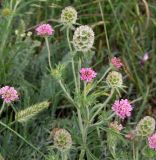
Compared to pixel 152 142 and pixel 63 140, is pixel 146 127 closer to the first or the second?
pixel 152 142

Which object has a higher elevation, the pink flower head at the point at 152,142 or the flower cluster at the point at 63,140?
the flower cluster at the point at 63,140

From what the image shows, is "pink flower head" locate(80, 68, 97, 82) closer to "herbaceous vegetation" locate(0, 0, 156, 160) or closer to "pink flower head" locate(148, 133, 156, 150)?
"herbaceous vegetation" locate(0, 0, 156, 160)

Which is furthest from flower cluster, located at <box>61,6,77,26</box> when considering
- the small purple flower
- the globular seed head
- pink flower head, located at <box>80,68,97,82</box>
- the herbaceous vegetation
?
the small purple flower

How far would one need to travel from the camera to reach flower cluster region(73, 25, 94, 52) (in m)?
1.39

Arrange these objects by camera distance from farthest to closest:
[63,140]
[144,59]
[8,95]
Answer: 1. [144,59]
2. [8,95]
3. [63,140]

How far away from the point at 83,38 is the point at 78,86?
14 centimetres

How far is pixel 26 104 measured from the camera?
1751 millimetres

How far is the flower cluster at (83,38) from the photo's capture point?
139cm

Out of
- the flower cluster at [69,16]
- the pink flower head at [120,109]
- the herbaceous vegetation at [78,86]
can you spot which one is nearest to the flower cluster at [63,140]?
the herbaceous vegetation at [78,86]

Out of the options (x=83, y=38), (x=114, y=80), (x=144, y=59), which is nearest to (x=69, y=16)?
(x=83, y=38)

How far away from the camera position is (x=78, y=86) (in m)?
1.44

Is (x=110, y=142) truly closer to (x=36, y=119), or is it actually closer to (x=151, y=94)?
(x=36, y=119)

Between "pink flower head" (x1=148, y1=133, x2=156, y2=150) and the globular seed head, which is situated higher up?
the globular seed head

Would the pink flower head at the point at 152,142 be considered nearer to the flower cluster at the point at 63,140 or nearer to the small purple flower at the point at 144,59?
the flower cluster at the point at 63,140
